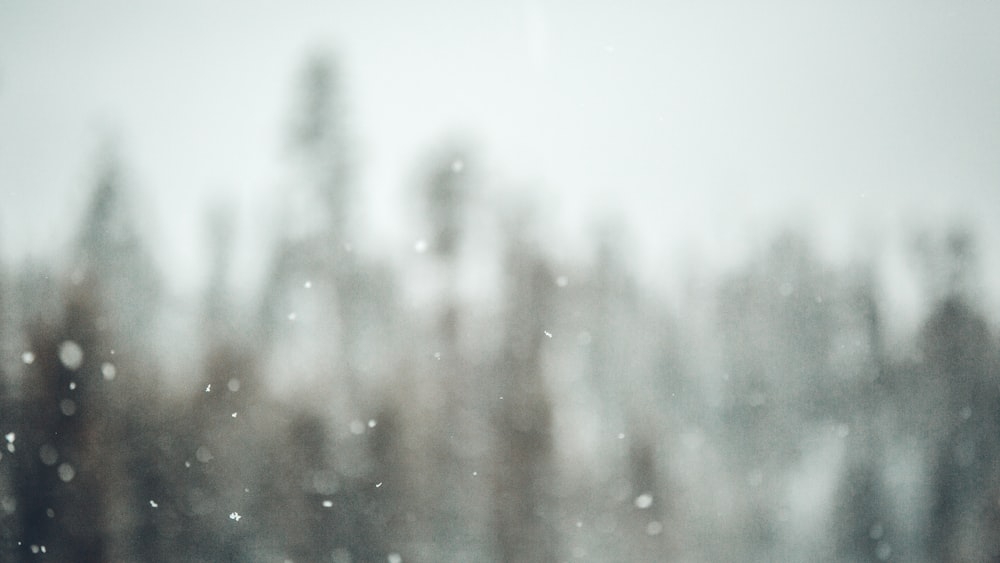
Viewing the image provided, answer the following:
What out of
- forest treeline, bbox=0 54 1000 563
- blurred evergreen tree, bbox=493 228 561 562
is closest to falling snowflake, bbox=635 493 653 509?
forest treeline, bbox=0 54 1000 563

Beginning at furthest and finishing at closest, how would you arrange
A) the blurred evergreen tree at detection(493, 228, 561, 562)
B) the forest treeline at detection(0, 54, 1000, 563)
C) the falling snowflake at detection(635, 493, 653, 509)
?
1. the falling snowflake at detection(635, 493, 653, 509)
2. the blurred evergreen tree at detection(493, 228, 561, 562)
3. the forest treeline at detection(0, 54, 1000, 563)

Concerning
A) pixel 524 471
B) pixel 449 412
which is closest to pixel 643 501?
pixel 524 471

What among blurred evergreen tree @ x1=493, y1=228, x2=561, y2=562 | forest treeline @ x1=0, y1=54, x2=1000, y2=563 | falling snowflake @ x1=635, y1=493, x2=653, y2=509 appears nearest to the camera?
forest treeline @ x1=0, y1=54, x2=1000, y2=563

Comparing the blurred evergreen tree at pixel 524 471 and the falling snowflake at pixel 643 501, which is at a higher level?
the blurred evergreen tree at pixel 524 471

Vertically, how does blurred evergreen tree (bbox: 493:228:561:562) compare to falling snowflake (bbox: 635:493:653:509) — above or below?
above

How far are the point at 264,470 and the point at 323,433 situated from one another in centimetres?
147

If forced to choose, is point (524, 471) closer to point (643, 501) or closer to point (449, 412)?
point (449, 412)

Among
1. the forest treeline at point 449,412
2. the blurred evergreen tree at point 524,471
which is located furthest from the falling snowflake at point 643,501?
the blurred evergreen tree at point 524,471

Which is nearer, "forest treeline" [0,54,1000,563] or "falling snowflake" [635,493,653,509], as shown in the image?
"forest treeline" [0,54,1000,563]

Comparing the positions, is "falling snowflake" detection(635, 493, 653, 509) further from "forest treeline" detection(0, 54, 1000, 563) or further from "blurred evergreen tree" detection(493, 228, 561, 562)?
"blurred evergreen tree" detection(493, 228, 561, 562)

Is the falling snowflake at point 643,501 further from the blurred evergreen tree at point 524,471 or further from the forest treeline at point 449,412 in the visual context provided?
the blurred evergreen tree at point 524,471

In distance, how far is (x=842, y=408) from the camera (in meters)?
16.5

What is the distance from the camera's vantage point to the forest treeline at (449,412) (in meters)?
11.0

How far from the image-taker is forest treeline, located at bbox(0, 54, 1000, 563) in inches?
433
